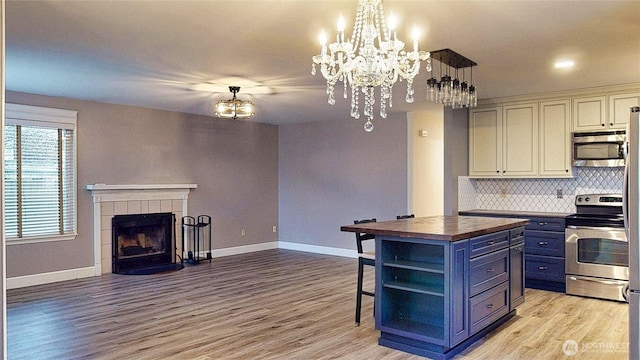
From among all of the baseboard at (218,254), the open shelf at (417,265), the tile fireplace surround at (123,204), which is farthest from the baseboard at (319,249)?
the open shelf at (417,265)

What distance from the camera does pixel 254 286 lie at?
5.61 meters

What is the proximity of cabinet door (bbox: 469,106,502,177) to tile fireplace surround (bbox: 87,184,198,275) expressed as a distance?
4.23 metres

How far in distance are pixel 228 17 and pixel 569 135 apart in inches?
171

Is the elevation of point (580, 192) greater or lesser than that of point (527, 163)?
lesser

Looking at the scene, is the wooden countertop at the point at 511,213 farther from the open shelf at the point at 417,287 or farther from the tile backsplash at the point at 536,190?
the open shelf at the point at 417,287

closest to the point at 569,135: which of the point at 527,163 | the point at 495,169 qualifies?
the point at 527,163

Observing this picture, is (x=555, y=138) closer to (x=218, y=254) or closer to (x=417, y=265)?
(x=417, y=265)

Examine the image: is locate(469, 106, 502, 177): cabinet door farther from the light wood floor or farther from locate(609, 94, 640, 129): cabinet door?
the light wood floor

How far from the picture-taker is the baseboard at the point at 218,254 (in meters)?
5.60

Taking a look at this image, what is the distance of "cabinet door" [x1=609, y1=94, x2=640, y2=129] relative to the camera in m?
5.13

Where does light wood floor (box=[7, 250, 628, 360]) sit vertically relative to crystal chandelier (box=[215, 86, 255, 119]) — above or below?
below

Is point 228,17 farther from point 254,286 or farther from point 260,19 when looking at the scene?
point 254,286

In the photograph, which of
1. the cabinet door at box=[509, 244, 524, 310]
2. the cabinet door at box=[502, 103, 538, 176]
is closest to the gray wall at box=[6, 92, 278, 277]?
the cabinet door at box=[502, 103, 538, 176]

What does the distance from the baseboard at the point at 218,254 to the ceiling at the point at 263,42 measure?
2253 millimetres
